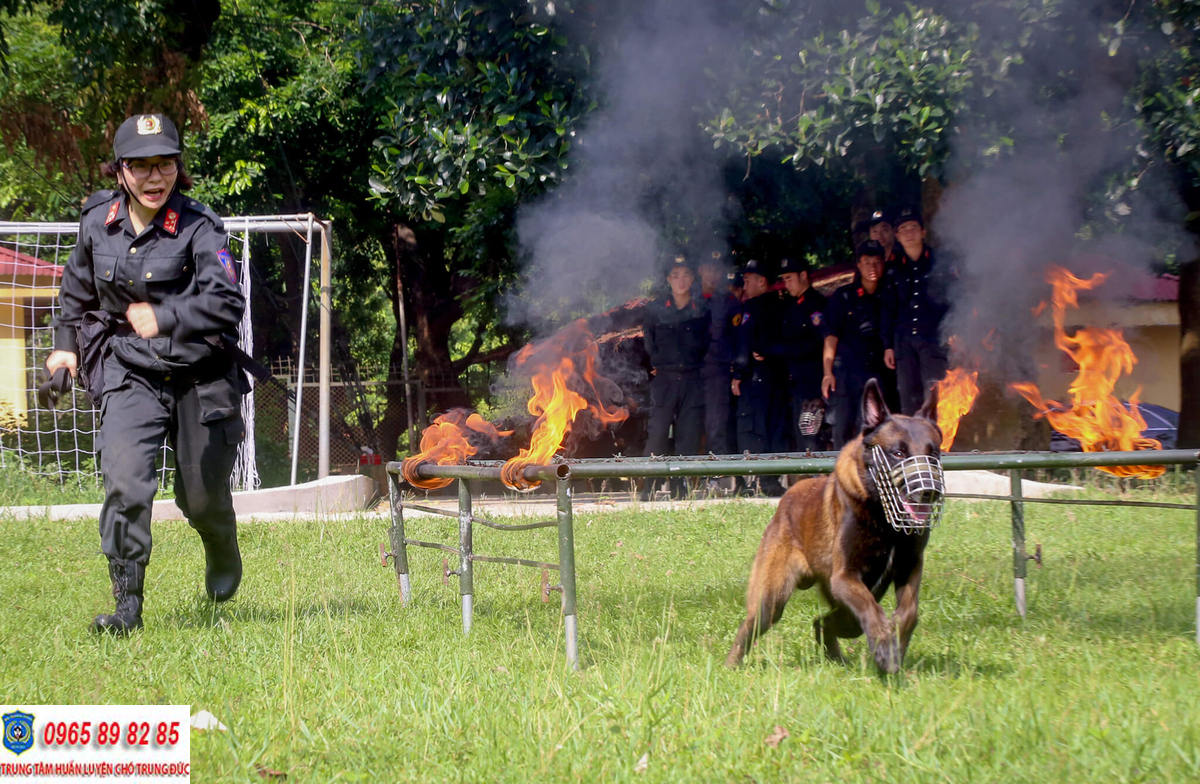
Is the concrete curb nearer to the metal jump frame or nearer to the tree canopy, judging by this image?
the tree canopy

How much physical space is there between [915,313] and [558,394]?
4.32 m

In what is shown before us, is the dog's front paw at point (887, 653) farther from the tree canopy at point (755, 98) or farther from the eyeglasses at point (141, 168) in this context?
the tree canopy at point (755, 98)

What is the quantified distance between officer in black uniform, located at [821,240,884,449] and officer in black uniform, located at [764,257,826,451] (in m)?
0.29

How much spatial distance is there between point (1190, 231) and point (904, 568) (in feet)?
25.2

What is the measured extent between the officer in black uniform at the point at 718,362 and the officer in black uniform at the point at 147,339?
6149mm

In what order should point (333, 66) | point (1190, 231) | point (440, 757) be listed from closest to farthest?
point (440, 757) < point (1190, 231) < point (333, 66)

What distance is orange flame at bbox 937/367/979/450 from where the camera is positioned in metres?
5.42

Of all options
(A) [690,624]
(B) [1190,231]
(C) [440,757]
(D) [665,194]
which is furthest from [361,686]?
(B) [1190,231]

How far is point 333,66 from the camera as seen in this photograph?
14.3 m

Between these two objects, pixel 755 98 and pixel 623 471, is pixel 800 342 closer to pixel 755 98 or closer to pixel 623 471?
pixel 755 98

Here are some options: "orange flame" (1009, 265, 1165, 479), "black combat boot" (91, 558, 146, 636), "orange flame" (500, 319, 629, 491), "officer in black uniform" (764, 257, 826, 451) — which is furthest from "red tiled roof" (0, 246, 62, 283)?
"orange flame" (1009, 265, 1165, 479)

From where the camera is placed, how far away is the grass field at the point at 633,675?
288 cm

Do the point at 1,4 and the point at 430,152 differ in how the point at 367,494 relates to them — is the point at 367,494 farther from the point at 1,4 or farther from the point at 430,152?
the point at 1,4

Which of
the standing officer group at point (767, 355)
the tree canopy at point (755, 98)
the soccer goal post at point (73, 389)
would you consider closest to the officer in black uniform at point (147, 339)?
the soccer goal post at point (73, 389)
